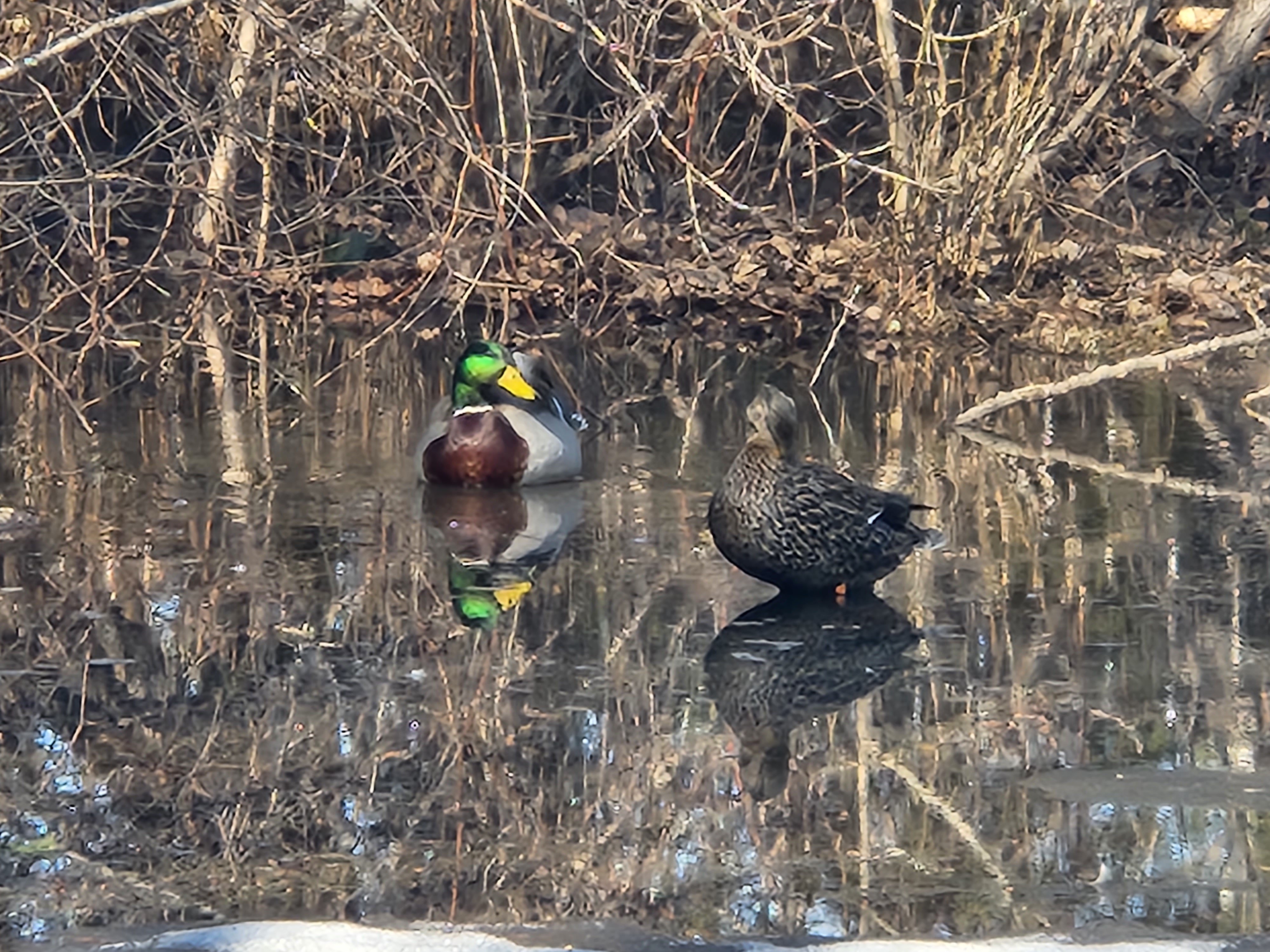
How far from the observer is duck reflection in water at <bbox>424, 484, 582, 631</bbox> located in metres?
6.98

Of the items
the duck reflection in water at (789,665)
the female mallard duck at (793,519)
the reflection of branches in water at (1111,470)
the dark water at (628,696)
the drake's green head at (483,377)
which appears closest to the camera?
the dark water at (628,696)

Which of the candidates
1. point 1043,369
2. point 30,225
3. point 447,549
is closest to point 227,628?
point 447,549

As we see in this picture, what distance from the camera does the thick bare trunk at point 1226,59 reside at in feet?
47.5

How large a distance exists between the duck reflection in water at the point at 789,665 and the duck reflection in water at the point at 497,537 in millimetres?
749

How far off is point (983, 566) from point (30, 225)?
504 centimetres

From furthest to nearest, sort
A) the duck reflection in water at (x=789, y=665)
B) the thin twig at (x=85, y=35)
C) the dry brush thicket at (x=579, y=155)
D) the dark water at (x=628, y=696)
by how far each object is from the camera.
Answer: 1. the dry brush thicket at (x=579, y=155)
2. the thin twig at (x=85, y=35)
3. the duck reflection in water at (x=789, y=665)
4. the dark water at (x=628, y=696)

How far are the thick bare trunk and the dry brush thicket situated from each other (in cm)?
2

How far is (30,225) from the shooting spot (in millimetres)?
10477

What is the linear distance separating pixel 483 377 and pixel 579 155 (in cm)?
554

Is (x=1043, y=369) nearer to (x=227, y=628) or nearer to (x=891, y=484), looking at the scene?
(x=891, y=484)

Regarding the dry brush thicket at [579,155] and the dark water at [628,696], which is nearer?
the dark water at [628,696]

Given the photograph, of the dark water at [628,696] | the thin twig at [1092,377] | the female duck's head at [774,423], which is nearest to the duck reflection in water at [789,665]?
the dark water at [628,696]

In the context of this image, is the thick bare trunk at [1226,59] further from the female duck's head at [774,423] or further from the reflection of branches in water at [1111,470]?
the female duck's head at [774,423]

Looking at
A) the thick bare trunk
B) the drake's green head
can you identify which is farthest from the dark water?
the thick bare trunk
